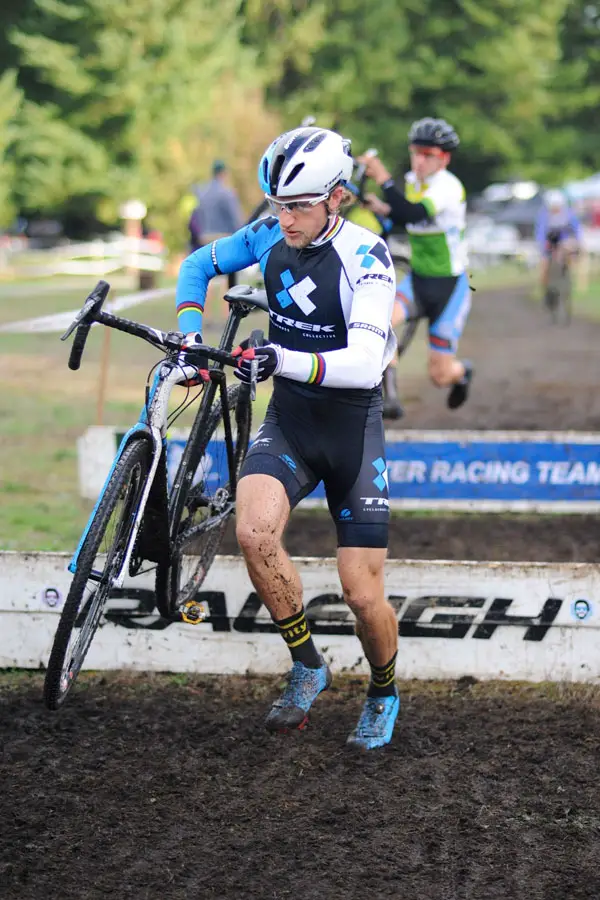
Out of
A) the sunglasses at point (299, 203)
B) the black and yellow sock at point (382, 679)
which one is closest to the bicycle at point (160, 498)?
the sunglasses at point (299, 203)

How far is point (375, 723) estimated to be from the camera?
5.30 meters

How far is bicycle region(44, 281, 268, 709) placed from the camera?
4820mm

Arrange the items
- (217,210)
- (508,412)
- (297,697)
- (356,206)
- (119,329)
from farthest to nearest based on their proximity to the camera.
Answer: (217,210) → (508,412) → (356,206) → (297,697) → (119,329)

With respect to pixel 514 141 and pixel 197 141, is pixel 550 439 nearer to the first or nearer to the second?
pixel 197 141

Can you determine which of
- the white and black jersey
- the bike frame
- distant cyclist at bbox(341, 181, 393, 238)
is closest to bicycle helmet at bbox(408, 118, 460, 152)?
distant cyclist at bbox(341, 181, 393, 238)

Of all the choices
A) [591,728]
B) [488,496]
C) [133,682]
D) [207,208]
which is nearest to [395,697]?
[591,728]

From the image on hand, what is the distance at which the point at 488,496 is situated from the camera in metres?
9.01

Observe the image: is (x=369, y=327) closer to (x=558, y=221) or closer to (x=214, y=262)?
→ (x=214, y=262)

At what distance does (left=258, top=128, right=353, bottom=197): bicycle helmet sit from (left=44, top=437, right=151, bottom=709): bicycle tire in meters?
1.10

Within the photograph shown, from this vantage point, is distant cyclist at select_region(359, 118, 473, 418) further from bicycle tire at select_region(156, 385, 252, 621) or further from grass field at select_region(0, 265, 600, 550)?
bicycle tire at select_region(156, 385, 252, 621)

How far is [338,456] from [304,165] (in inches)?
45.0

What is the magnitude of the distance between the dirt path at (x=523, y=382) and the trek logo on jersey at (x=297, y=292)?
734 centimetres

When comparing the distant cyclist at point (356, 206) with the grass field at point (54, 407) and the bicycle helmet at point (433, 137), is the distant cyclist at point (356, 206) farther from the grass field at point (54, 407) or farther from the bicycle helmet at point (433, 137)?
the grass field at point (54, 407)

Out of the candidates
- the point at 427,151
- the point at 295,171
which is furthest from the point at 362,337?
the point at 427,151
